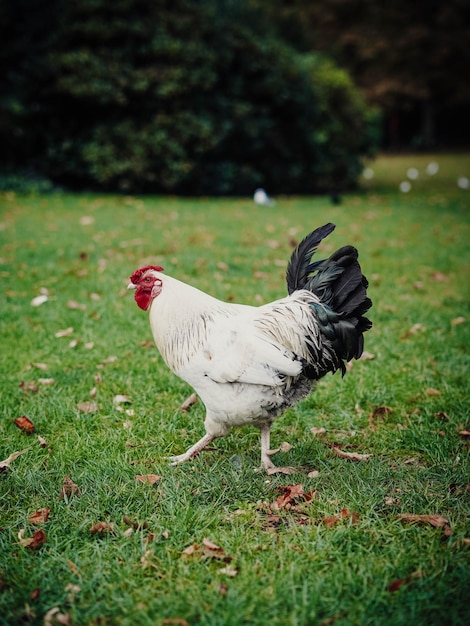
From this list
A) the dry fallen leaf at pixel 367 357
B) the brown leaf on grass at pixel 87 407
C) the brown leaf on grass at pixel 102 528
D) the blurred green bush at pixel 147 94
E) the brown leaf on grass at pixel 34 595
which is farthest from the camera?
the blurred green bush at pixel 147 94

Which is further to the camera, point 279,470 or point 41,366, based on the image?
point 41,366

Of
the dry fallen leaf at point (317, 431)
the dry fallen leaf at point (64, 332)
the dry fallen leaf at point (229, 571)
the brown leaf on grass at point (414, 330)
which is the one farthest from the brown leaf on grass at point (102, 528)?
the brown leaf on grass at point (414, 330)

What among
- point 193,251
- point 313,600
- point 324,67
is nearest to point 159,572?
point 313,600

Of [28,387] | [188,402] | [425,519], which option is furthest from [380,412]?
[28,387]

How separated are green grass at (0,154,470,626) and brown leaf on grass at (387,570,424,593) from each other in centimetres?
1

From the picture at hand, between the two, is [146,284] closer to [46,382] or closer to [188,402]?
[188,402]

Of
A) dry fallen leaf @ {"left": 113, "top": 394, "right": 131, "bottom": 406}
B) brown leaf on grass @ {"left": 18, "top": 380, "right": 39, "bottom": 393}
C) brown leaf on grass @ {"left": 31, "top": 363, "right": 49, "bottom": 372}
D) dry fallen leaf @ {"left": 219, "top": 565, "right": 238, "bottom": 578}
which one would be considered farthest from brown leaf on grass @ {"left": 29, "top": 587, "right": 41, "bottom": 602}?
brown leaf on grass @ {"left": 31, "top": 363, "right": 49, "bottom": 372}

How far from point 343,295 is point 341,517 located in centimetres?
130

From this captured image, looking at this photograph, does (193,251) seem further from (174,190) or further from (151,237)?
(174,190)

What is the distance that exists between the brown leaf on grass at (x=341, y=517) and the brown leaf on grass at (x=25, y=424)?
2.18 metres

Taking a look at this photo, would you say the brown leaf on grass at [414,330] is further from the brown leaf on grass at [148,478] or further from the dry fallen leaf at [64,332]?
the dry fallen leaf at [64,332]

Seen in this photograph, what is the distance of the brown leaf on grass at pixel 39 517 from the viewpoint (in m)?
3.09

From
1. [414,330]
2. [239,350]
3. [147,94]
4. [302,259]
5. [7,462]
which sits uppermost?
[147,94]

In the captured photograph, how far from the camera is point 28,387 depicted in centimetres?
462
